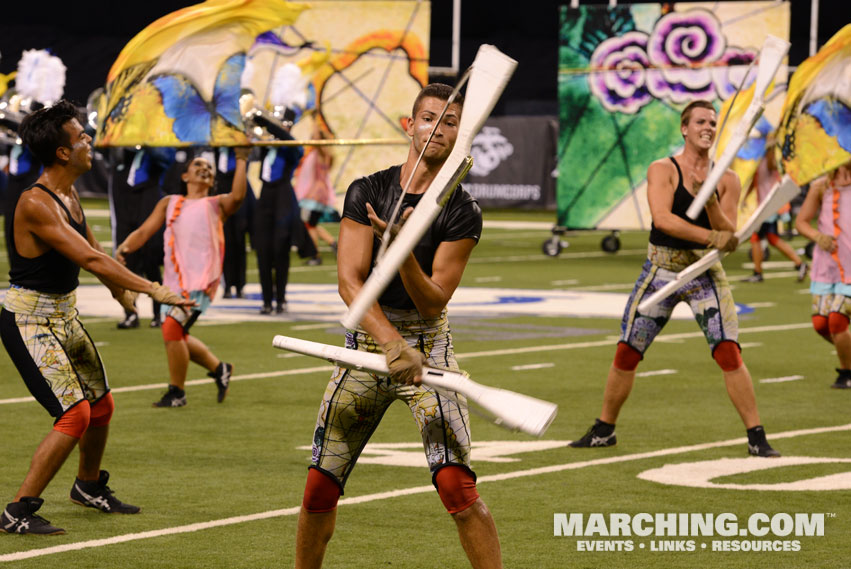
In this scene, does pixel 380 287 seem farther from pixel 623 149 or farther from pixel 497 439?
pixel 623 149

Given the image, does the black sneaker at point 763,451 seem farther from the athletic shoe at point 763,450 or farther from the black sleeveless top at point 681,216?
the black sleeveless top at point 681,216

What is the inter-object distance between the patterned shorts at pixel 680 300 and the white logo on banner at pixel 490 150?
2981cm

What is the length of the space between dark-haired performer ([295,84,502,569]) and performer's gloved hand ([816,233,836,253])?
6975 mm

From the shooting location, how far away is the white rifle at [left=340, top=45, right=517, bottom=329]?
4.75 meters

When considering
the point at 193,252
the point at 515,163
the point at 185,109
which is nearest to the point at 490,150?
the point at 515,163

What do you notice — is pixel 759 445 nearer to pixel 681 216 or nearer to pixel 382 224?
pixel 681 216

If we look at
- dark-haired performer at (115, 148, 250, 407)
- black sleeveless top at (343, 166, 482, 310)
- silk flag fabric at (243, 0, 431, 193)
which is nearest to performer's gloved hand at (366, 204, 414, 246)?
black sleeveless top at (343, 166, 482, 310)

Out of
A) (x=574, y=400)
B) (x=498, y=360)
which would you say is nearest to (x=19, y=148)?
(x=498, y=360)

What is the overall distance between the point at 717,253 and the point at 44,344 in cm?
393

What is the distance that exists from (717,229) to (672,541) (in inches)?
99.9

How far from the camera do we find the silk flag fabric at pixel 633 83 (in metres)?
25.2

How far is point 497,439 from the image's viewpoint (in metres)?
9.84

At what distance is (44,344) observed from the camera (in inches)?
280

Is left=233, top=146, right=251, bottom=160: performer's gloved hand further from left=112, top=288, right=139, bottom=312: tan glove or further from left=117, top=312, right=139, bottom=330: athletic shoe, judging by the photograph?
left=117, top=312, right=139, bottom=330: athletic shoe
